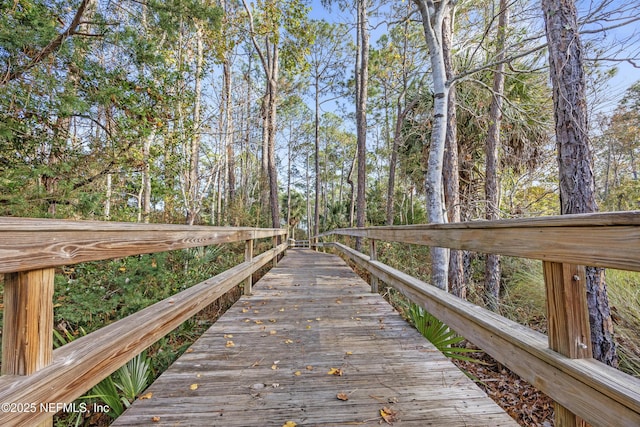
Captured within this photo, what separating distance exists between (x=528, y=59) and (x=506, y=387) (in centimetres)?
674

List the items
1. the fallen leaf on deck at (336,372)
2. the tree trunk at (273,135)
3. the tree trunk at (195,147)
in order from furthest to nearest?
the tree trunk at (273,135) < the tree trunk at (195,147) < the fallen leaf on deck at (336,372)

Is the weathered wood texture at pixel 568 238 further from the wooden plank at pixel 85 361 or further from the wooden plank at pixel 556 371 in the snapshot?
the wooden plank at pixel 85 361

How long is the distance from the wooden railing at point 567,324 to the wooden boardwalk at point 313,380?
469 millimetres

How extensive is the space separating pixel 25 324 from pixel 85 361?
0.23 metres

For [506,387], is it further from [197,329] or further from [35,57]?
[35,57]

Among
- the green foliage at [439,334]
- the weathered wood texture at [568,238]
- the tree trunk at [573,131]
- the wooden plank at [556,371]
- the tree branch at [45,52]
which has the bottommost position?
the green foliage at [439,334]

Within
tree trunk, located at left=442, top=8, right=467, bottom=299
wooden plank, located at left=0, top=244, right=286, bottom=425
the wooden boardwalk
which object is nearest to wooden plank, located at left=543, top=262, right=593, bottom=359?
the wooden boardwalk

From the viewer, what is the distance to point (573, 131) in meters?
2.52

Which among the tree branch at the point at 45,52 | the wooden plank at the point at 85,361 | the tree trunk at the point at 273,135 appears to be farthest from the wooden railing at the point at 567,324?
the tree trunk at the point at 273,135

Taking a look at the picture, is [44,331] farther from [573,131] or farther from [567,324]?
[573,131]

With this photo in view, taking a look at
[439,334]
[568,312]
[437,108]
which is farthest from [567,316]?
[437,108]

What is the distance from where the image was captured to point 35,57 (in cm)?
366

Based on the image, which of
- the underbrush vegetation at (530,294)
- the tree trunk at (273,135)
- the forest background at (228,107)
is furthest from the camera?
the tree trunk at (273,135)

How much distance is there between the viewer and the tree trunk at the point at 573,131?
239 centimetres
